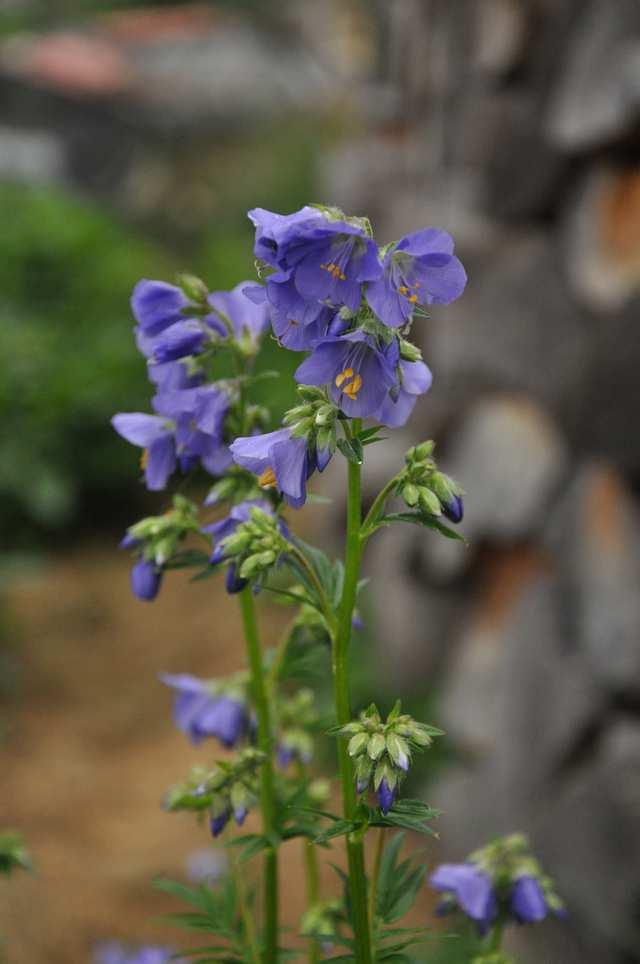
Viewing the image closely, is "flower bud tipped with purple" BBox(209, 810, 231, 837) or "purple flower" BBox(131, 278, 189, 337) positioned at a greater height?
"purple flower" BBox(131, 278, 189, 337)

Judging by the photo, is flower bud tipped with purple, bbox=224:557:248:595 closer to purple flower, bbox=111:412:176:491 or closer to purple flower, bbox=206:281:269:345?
purple flower, bbox=111:412:176:491

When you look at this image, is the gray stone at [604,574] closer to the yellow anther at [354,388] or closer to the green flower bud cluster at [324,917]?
the green flower bud cluster at [324,917]

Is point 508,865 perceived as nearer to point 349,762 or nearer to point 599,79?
point 349,762

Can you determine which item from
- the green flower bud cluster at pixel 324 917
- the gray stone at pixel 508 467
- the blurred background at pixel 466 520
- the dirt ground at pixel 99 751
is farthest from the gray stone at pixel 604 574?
the green flower bud cluster at pixel 324 917

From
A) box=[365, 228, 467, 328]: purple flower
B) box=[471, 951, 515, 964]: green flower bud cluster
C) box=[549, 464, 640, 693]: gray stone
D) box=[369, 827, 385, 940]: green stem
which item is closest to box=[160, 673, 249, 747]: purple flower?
box=[369, 827, 385, 940]: green stem

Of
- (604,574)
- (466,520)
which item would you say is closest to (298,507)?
(604,574)

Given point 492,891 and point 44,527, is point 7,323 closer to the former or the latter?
point 44,527
